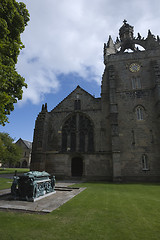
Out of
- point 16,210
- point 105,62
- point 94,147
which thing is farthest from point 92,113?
point 16,210

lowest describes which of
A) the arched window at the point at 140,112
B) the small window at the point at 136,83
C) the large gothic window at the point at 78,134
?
the large gothic window at the point at 78,134

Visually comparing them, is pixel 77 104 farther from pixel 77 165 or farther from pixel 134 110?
pixel 77 165

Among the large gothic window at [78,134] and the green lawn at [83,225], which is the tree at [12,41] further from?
the large gothic window at [78,134]

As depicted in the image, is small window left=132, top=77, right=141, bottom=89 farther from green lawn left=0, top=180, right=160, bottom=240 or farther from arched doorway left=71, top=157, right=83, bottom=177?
green lawn left=0, top=180, right=160, bottom=240

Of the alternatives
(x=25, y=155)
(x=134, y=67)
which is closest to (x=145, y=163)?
(x=134, y=67)

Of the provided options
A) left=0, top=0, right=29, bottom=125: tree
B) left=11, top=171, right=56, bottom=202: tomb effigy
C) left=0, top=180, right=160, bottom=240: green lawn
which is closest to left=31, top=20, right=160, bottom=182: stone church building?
left=11, top=171, right=56, bottom=202: tomb effigy

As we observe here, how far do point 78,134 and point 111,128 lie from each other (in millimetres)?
4908

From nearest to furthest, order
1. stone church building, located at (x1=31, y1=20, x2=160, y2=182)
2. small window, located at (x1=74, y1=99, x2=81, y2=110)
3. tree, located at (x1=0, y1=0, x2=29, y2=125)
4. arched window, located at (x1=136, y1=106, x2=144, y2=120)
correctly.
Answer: tree, located at (x1=0, y1=0, x2=29, y2=125)
stone church building, located at (x1=31, y1=20, x2=160, y2=182)
arched window, located at (x1=136, y1=106, x2=144, y2=120)
small window, located at (x1=74, y1=99, x2=81, y2=110)

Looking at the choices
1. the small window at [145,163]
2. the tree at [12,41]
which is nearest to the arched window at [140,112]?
the small window at [145,163]

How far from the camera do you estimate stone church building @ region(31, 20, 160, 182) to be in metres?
17.5

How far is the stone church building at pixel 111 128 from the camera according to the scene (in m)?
17.5

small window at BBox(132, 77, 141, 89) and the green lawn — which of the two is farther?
small window at BBox(132, 77, 141, 89)

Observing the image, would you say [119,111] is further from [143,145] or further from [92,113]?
[143,145]

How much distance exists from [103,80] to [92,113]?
215 inches
